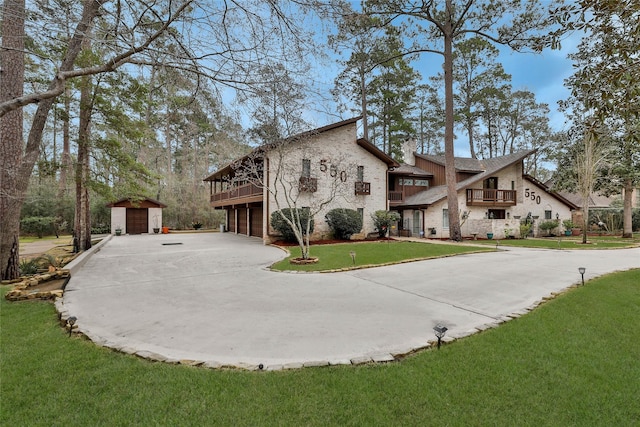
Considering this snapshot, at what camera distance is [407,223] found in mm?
21312

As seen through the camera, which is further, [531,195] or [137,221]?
[137,221]

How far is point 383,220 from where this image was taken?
59.5 ft

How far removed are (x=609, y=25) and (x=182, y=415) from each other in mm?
6435

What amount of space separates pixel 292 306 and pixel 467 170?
826 inches

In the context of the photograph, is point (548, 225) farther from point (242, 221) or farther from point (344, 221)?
point (242, 221)

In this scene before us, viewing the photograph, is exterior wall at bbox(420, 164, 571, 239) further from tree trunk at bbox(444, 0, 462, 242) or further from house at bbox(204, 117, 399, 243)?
house at bbox(204, 117, 399, 243)

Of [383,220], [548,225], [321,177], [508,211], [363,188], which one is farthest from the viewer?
[508,211]

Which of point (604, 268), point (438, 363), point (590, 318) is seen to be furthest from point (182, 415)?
point (604, 268)

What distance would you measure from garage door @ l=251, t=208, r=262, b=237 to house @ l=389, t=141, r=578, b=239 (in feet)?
30.4

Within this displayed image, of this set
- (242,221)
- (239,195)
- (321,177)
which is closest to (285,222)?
(321,177)

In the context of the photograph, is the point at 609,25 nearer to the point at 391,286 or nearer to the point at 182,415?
the point at 391,286

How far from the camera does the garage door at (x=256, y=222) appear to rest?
65.0 ft

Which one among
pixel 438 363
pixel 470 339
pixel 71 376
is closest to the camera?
pixel 71 376

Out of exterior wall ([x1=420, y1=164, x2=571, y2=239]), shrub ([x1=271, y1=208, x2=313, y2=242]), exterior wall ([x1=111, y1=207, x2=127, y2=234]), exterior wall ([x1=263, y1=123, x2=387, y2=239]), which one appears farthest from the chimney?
exterior wall ([x1=111, y1=207, x2=127, y2=234])
